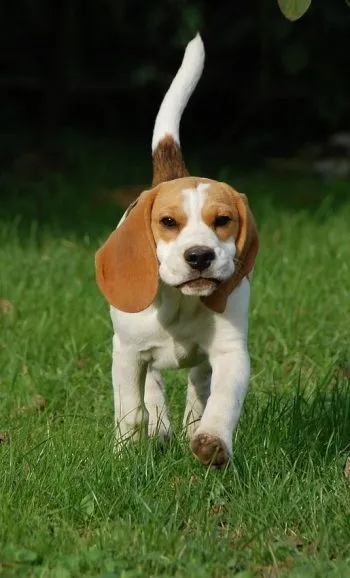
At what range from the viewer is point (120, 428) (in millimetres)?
4434

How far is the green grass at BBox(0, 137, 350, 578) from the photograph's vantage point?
3.50 metres

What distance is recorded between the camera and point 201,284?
3.90m

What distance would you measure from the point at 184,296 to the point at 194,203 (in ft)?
1.24

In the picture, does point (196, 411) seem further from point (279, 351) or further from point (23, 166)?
point (23, 166)

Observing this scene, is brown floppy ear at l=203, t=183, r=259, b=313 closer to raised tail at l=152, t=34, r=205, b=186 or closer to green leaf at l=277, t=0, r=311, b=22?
raised tail at l=152, t=34, r=205, b=186

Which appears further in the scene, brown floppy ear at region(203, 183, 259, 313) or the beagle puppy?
brown floppy ear at region(203, 183, 259, 313)

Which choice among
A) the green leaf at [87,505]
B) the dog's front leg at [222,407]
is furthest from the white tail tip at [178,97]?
the green leaf at [87,505]

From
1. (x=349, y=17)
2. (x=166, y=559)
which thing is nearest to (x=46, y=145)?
(x=349, y=17)

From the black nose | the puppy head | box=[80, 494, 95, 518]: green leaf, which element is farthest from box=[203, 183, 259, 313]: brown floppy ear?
box=[80, 494, 95, 518]: green leaf

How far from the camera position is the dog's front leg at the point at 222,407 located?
3.79 m

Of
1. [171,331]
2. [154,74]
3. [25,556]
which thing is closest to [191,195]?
[171,331]

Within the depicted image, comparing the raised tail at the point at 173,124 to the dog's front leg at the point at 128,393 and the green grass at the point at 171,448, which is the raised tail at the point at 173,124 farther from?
the green grass at the point at 171,448

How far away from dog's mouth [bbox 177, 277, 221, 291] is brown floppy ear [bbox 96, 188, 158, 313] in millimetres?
152

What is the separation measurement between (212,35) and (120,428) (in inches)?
263
